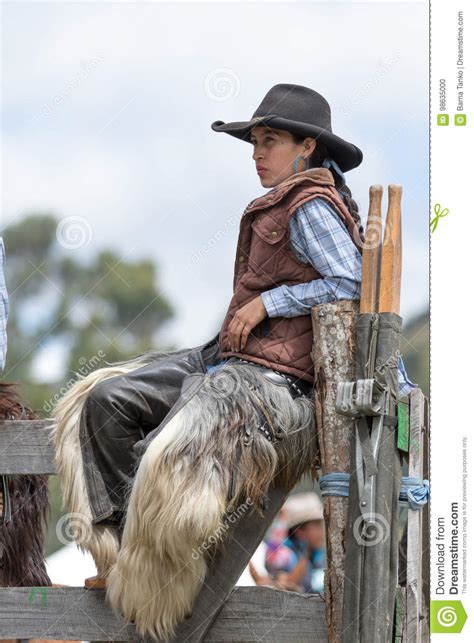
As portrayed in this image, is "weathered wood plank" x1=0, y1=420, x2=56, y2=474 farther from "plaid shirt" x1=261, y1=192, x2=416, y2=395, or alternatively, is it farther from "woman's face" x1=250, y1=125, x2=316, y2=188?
Result: "woman's face" x1=250, y1=125, x2=316, y2=188

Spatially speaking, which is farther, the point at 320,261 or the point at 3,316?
the point at 3,316

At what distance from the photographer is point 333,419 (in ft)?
12.6

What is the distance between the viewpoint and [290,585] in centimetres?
812

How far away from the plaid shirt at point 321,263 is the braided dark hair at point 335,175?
22 cm

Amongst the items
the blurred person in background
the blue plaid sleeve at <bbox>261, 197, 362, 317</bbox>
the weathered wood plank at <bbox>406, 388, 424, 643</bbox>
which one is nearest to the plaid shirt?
the blue plaid sleeve at <bbox>261, 197, 362, 317</bbox>

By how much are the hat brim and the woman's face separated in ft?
0.13

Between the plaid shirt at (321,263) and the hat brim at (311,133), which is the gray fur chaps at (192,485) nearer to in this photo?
the plaid shirt at (321,263)

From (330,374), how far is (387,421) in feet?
0.83

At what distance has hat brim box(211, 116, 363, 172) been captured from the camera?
4195 millimetres

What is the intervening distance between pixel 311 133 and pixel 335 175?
0.68 ft

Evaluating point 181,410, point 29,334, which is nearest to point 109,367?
point 181,410

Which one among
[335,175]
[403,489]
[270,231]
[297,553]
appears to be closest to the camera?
[403,489]
